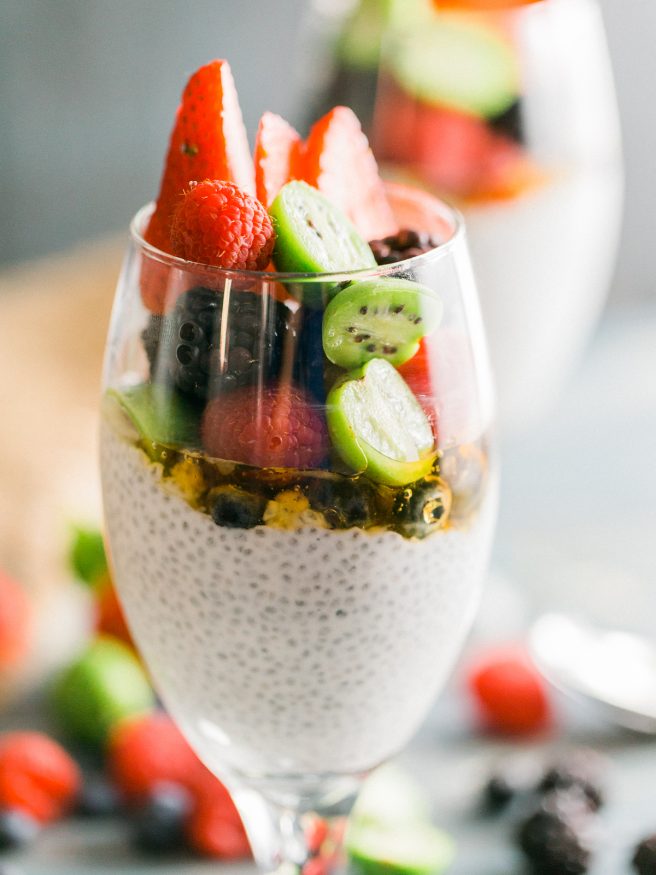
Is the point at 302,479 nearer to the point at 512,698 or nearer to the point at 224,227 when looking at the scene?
the point at 224,227

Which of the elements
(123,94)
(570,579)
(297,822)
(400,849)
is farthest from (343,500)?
(123,94)

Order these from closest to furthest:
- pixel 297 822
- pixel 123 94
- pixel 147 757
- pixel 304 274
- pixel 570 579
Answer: pixel 304 274
pixel 297 822
pixel 147 757
pixel 570 579
pixel 123 94

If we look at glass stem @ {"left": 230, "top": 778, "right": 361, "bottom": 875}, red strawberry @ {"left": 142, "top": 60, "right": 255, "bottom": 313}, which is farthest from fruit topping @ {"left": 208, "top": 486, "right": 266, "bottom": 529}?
glass stem @ {"left": 230, "top": 778, "right": 361, "bottom": 875}

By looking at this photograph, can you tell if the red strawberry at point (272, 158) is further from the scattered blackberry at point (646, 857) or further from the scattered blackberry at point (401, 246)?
the scattered blackberry at point (646, 857)

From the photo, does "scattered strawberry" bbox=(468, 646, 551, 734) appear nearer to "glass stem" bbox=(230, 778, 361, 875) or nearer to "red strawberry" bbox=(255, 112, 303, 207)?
"glass stem" bbox=(230, 778, 361, 875)

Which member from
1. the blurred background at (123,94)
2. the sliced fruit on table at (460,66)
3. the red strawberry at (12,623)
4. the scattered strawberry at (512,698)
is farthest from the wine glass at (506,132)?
the blurred background at (123,94)

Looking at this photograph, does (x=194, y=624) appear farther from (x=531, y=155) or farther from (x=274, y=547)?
(x=531, y=155)
